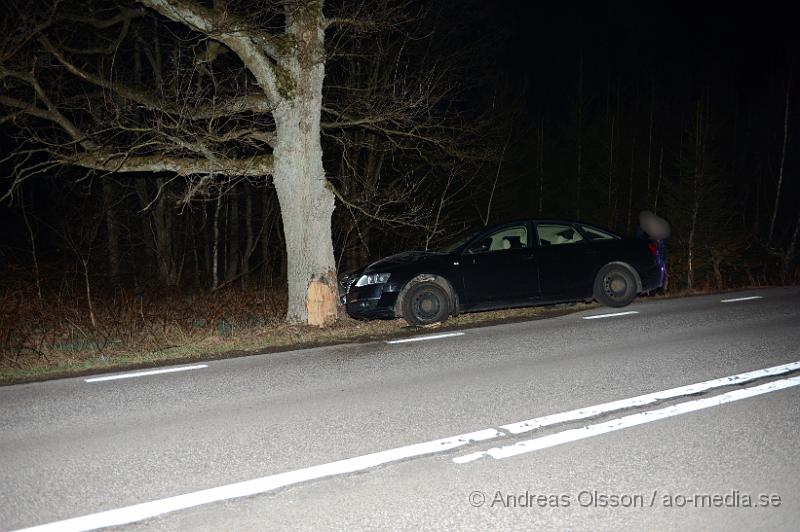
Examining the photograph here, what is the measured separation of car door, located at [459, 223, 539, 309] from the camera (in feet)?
32.9

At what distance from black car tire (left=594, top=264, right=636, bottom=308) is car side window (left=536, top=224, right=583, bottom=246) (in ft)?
2.58

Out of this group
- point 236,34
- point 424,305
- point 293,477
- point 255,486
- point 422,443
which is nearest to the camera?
point 255,486

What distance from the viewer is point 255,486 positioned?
3.92 m

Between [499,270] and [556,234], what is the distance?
136cm

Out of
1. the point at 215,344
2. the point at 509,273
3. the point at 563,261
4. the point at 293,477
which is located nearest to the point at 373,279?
the point at 509,273

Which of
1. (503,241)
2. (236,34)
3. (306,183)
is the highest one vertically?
(236,34)

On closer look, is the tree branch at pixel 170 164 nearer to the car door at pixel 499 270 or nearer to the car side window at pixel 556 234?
the car door at pixel 499 270

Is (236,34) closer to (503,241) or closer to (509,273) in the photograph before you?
(503,241)

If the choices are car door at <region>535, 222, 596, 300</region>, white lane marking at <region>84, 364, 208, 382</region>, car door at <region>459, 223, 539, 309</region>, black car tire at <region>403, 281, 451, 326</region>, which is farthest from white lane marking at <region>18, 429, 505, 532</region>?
car door at <region>535, 222, 596, 300</region>

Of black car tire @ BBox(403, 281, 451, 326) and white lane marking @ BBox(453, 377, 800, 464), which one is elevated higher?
black car tire @ BBox(403, 281, 451, 326)

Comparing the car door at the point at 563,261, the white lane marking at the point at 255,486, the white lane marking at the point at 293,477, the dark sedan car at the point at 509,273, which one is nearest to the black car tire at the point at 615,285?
the dark sedan car at the point at 509,273

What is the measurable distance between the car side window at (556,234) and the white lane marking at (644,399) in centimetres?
449

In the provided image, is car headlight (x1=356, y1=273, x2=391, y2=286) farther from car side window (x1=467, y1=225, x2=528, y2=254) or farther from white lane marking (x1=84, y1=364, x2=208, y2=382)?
white lane marking (x1=84, y1=364, x2=208, y2=382)

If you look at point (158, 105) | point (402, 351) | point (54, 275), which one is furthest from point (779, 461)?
point (54, 275)
